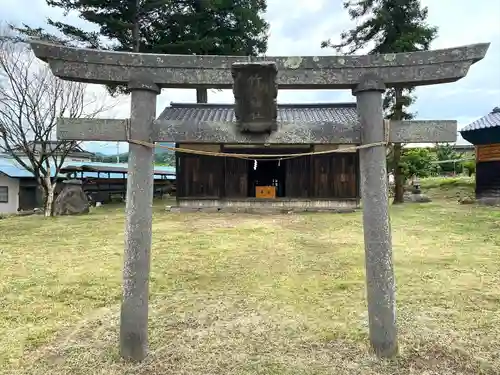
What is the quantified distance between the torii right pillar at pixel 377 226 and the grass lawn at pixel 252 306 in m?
0.29

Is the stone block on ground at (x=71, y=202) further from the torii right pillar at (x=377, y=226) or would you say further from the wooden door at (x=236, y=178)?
the torii right pillar at (x=377, y=226)

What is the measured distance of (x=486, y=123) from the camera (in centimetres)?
1639

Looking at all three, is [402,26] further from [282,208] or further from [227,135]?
[227,135]

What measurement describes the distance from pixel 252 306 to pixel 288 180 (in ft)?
35.7

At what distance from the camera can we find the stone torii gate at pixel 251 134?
3.26m

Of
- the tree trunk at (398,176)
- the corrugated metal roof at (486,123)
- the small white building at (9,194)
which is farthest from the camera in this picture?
the small white building at (9,194)

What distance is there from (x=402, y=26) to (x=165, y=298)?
53.5 feet

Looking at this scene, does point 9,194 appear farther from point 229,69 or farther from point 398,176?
point 229,69

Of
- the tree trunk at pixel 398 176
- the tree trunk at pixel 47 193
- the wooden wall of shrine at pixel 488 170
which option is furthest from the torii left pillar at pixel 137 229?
the wooden wall of shrine at pixel 488 170

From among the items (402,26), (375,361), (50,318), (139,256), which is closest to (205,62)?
(139,256)

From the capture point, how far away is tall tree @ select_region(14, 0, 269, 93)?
15695mm

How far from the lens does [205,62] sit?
3.29 metres

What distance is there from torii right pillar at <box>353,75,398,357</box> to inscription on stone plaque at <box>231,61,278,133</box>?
0.87 metres

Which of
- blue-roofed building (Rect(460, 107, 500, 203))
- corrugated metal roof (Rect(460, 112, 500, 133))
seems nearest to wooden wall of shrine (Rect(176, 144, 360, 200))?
corrugated metal roof (Rect(460, 112, 500, 133))
